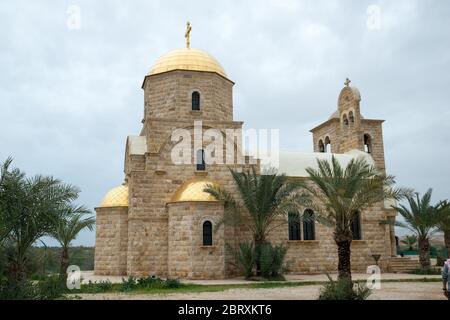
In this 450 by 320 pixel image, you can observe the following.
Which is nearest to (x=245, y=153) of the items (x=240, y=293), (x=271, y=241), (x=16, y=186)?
(x=271, y=241)

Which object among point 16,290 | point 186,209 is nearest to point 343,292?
point 16,290

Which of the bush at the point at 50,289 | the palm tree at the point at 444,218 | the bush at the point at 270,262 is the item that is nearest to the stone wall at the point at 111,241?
the bush at the point at 270,262

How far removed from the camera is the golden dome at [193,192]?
17859mm

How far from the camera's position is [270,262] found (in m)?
16.9

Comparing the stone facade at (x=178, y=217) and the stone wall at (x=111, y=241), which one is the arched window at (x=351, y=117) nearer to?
the stone facade at (x=178, y=217)

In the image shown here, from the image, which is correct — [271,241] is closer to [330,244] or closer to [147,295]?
[330,244]

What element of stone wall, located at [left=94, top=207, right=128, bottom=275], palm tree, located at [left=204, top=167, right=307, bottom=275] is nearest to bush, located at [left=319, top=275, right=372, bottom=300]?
palm tree, located at [left=204, top=167, right=307, bottom=275]

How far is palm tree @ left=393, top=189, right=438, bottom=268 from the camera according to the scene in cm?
1991

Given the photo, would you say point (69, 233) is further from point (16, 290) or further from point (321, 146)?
point (321, 146)

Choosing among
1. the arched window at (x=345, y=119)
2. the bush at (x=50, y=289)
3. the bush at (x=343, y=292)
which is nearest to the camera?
the bush at (x=343, y=292)

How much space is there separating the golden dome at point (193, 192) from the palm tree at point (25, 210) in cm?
770

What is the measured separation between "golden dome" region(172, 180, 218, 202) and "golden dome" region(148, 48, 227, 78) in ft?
18.2

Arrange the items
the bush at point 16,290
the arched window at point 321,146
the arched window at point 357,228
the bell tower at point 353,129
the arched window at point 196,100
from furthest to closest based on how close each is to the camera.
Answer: the arched window at point 321,146 → the bell tower at point 353,129 → the arched window at point 357,228 → the arched window at point 196,100 → the bush at point 16,290

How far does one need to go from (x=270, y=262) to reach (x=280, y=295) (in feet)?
16.0
